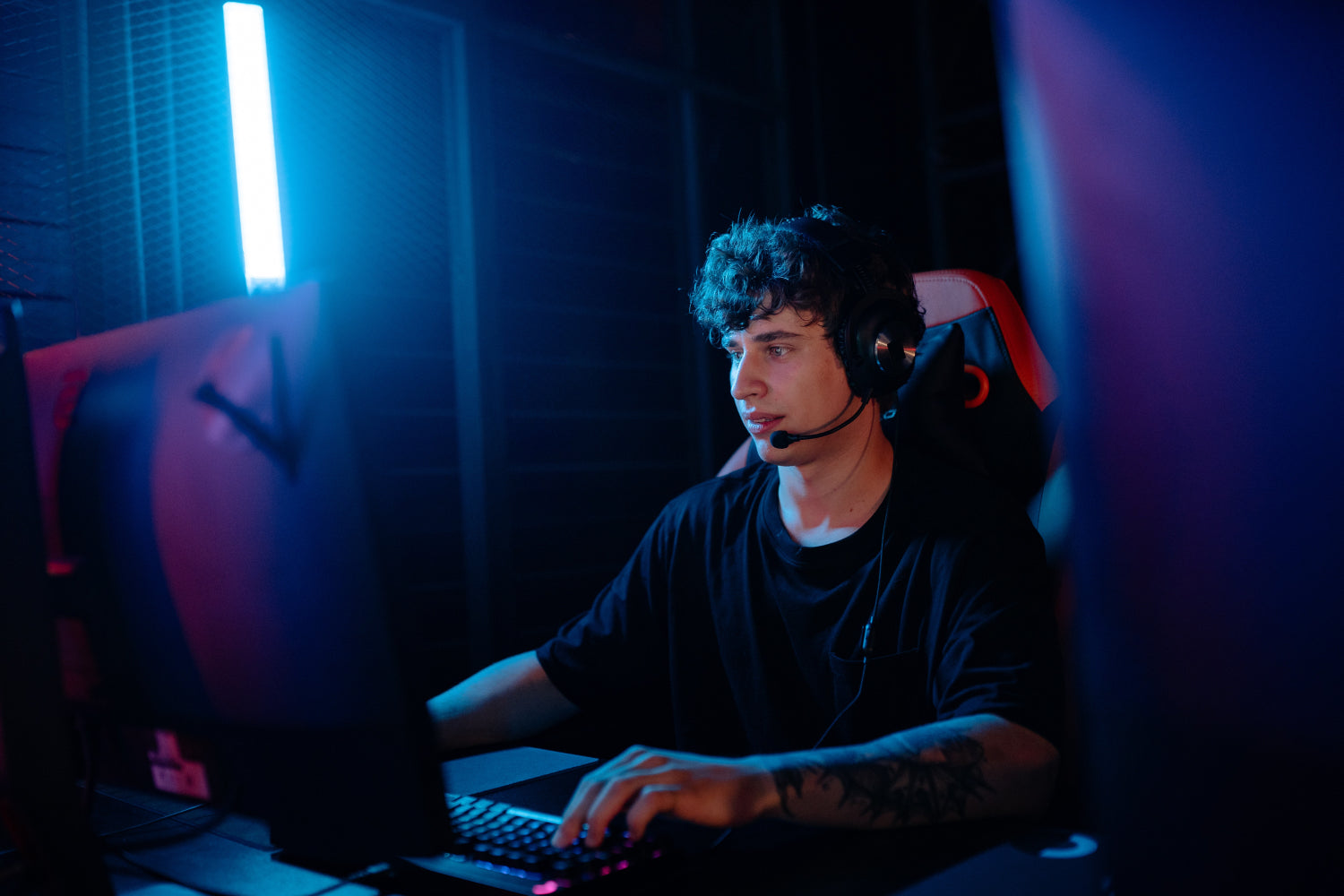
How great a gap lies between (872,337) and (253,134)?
38.4 inches

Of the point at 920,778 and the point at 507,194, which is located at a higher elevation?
the point at 507,194

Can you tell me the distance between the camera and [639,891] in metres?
0.68

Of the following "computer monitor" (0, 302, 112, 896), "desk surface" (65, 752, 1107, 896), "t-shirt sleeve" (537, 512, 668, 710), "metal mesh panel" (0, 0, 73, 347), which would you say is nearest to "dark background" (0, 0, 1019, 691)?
"metal mesh panel" (0, 0, 73, 347)

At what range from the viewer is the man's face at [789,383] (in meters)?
1.27

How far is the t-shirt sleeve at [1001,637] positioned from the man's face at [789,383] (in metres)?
0.27

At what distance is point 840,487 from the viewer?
129 cm

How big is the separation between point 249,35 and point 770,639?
1.17 meters

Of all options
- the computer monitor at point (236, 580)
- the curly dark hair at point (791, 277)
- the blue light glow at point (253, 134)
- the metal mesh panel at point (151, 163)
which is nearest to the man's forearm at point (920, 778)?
the computer monitor at point (236, 580)

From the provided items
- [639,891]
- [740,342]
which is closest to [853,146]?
[740,342]

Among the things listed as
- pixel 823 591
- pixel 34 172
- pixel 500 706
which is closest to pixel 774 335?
pixel 823 591

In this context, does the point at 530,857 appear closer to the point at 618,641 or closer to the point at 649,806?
the point at 649,806

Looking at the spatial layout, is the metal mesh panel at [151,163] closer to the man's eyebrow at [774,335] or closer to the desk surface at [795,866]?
the man's eyebrow at [774,335]

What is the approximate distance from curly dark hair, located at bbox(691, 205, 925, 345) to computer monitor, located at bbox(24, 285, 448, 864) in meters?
0.83

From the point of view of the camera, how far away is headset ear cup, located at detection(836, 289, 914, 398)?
1.24 meters
